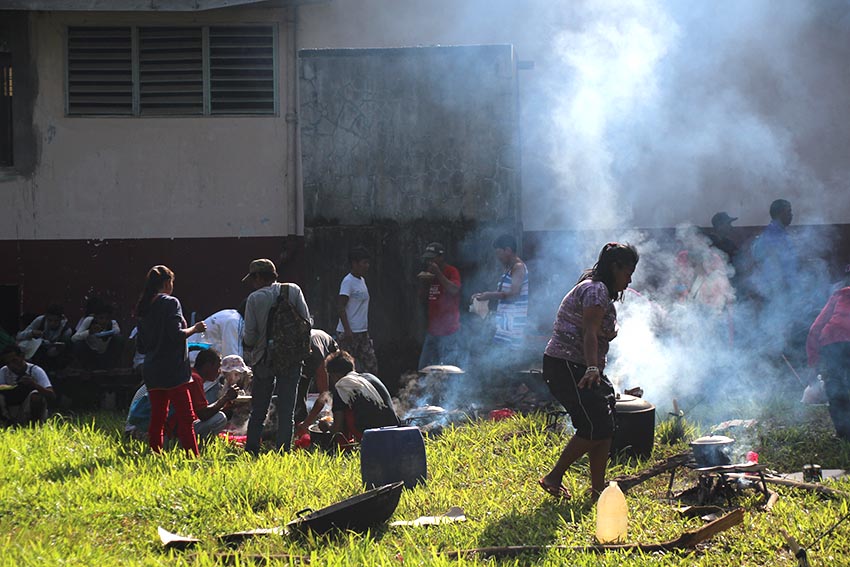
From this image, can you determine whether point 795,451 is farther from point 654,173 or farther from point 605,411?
point 654,173

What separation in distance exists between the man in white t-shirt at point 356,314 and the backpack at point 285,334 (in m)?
2.82

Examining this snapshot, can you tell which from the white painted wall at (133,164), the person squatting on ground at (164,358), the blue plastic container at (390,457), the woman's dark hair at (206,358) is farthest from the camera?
the white painted wall at (133,164)

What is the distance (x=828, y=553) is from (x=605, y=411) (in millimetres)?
1655

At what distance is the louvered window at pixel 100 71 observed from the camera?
1411 cm

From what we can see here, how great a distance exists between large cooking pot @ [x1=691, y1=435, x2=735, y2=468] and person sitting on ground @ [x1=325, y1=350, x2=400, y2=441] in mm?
Result: 2736

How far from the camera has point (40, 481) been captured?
7.30 m

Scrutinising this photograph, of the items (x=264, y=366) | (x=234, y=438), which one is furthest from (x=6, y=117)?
(x=264, y=366)

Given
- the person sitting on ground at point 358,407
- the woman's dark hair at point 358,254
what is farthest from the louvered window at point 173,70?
A: the person sitting on ground at point 358,407

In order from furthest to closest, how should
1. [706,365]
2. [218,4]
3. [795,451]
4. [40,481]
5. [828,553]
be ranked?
[218,4]
[706,365]
[795,451]
[40,481]
[828,553]

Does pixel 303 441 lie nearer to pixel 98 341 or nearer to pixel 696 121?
pixel 98 341

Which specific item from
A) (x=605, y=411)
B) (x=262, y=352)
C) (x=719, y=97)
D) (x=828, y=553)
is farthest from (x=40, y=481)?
(x=719, y=97)

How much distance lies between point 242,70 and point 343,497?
353 inches

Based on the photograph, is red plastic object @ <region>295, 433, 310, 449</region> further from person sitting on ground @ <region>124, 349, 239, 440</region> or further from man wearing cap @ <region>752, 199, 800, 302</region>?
man wearing cap @ <region>752, 199, 800, 302</region>

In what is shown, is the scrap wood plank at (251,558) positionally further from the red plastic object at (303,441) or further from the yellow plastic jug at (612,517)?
the red plastic object at (303,441)
